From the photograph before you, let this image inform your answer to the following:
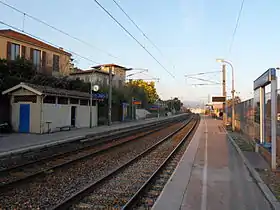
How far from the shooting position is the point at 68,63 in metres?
49.6

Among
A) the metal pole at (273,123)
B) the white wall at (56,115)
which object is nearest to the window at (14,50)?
the white wall at (56,115)

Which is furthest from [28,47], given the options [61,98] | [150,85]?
[150,85]

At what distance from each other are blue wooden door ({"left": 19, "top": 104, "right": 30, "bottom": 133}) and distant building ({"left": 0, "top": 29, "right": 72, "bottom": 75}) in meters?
14.1

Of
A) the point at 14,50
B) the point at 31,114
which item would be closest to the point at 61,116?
the point at 31,114

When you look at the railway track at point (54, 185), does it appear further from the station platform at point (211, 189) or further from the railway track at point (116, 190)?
the station platform at point (211, 189)

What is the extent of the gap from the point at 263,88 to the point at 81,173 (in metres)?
7.78

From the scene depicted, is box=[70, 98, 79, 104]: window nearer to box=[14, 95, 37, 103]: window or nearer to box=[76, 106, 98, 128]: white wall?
box=[76, 106, 98, 128]: white wall

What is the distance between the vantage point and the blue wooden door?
21.6 metres

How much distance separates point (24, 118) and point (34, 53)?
2233 cm

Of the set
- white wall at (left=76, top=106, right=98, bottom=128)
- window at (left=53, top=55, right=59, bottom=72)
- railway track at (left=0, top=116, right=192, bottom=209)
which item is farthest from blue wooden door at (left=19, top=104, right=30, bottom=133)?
window at (left=53, top=55, right=59, bottom=72)

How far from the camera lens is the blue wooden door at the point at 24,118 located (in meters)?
21.6

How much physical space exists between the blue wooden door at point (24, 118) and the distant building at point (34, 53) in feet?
46.2

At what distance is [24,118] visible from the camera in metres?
21.8

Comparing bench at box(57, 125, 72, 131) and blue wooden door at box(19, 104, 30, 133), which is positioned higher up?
blue wooden door at box(19, 104, 30, 133)
